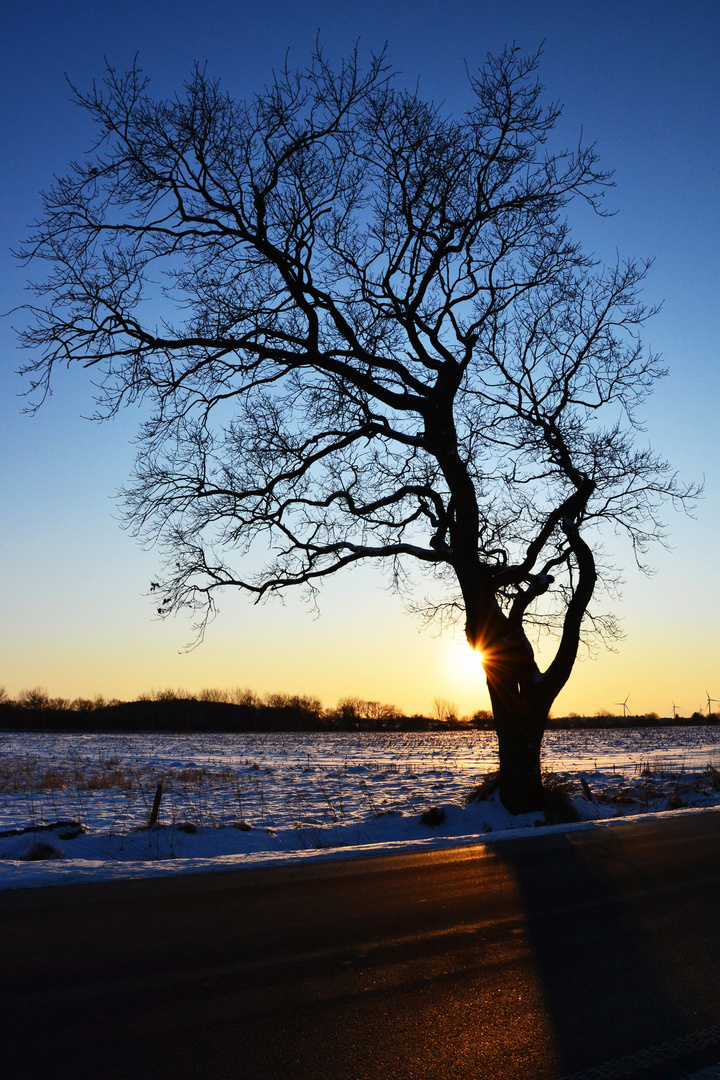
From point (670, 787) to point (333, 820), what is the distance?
29.2 ft

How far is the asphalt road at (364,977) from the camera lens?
11.6 ft

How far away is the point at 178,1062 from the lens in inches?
135

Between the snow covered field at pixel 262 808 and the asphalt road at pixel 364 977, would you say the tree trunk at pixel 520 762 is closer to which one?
the snow covered field at pixel 262 808

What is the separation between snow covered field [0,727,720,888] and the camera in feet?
31.9

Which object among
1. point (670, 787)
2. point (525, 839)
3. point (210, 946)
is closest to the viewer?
point (210, 946)

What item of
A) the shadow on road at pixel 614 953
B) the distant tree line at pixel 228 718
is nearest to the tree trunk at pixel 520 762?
the shadow on road at pixel 614 953

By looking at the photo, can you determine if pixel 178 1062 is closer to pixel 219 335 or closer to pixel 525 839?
pixel 525 839

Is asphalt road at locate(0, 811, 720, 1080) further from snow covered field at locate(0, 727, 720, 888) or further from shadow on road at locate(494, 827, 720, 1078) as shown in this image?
snow covered field at locate(0, 727, 720, 888)

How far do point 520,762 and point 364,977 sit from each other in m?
10.3

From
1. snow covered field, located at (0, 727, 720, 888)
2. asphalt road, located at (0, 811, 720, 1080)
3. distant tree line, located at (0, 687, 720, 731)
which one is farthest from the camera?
distant tree line, located at (0, 687, 720, 731)

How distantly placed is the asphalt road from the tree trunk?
22.5ft

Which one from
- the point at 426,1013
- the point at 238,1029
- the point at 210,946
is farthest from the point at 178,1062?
the point at 210,946

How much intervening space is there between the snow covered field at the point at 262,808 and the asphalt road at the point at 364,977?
201cm

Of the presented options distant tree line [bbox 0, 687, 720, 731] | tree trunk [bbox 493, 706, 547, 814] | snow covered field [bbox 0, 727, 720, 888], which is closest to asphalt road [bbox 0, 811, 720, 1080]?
snow covered field [bbox 0, 727, 720, 888]
